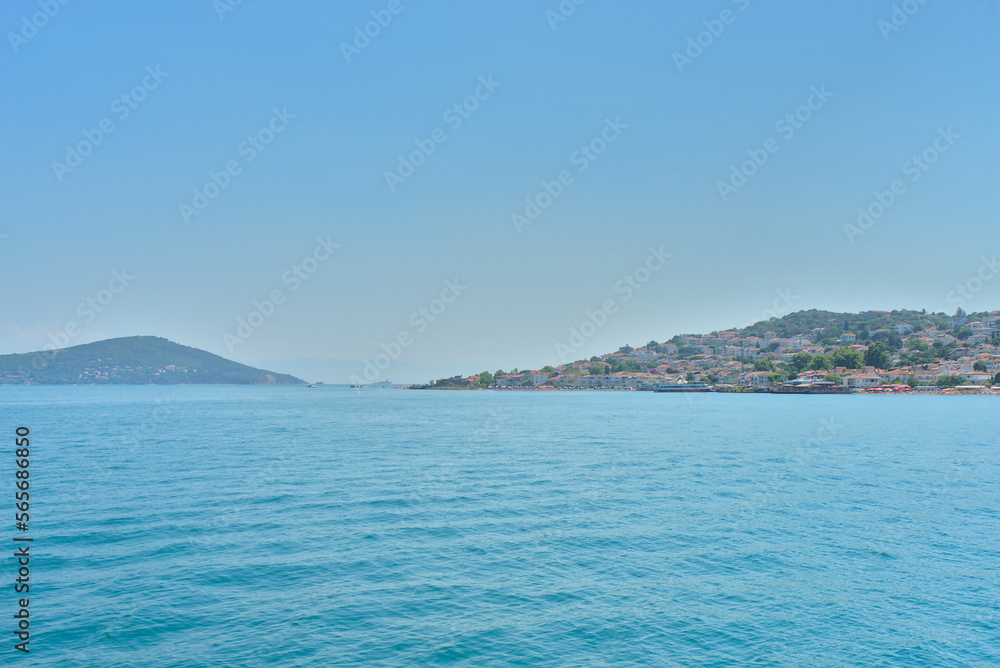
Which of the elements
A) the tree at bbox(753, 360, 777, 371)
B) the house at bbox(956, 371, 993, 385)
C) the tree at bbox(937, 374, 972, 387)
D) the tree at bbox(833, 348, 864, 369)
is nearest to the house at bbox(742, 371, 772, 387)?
the tree at bbox(753, 360, 777, 371)

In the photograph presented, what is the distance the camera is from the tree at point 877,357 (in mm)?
154375

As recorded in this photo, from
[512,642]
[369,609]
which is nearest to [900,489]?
[512,642]

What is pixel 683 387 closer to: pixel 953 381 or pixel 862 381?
pixel 862 381

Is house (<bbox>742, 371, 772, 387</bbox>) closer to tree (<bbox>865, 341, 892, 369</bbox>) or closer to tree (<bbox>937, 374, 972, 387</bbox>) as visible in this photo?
tree (<bbox>865, 341, 892, 369</bbox>)

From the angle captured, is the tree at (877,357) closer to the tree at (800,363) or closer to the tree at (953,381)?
the tree at (800,363)

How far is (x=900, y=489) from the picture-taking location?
79.8ft

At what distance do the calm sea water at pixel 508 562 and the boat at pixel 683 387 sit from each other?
468ft

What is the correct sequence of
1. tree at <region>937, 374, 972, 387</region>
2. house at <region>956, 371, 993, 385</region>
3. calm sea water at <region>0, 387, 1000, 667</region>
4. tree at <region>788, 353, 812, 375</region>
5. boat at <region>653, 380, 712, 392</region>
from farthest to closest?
boat at <region>653, 380, 712, 392</region>, tree at <region>788, 353, 812, 375</region>, tree at <region>937, 374, 972, 387</region>, house at <region>956, 371, 993, 385</region>, calm sea water at <region>0, 387, 1000, 667</region>

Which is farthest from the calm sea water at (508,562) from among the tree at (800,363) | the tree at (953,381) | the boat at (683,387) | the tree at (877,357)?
the tree at (877,357)

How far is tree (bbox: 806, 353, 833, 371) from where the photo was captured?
15488 cm

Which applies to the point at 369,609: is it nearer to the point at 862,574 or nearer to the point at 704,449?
the point at 862,574

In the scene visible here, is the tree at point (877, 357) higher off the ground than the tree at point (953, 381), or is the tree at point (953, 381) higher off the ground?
the tree at point (877, 357)

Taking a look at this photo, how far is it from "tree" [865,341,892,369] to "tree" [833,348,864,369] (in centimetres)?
356

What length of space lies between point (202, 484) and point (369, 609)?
16.3 m
